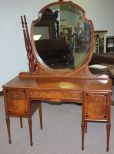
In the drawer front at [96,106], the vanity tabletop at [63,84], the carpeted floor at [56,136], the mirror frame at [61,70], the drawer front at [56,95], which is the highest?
the mirror frame at [61,70]

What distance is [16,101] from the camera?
223 centimetres

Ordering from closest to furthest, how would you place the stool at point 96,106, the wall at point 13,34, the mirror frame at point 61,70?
the stool at point 96,106
the mirror frame at point 61,70
the wall at point 13,34

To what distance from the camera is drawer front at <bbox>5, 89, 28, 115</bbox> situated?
219 cm

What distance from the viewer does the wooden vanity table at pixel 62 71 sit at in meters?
2.10

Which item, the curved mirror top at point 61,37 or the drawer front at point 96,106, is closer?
the drawer front at point 96,106

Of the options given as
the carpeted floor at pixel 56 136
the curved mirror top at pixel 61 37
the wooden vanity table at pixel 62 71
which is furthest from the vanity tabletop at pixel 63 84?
the carpeted floor at pixel 56 136

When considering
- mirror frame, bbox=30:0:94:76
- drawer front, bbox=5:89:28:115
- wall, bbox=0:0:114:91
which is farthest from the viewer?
wall, bbox=0:0:114:91

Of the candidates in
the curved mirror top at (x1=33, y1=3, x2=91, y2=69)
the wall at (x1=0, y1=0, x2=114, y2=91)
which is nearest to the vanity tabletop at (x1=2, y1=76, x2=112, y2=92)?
the curved mirror top at (x1=33, y1=3, x2=91, y2=69)

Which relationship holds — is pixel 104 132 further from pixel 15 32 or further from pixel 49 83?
pixel 15 32

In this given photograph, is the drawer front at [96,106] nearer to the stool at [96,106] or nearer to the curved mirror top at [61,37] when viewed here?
the stool at [96,106]

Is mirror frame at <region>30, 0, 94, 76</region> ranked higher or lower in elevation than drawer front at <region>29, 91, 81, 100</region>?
higher

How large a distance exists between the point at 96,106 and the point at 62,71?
0.58m

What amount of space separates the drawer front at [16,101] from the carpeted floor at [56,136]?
0.38 meters

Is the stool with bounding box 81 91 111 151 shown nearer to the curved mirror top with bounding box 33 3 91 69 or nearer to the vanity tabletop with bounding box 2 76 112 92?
the vanity tabletop with bounding box 2 76 112 92
